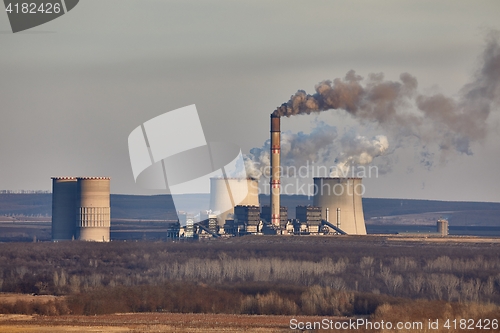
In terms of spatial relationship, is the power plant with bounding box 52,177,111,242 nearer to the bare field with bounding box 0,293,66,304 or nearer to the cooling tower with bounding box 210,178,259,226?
the cooling tower with bounding box 210,178,259,226

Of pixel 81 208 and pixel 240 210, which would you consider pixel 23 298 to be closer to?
pixel 81 208

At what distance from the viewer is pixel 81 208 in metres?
104

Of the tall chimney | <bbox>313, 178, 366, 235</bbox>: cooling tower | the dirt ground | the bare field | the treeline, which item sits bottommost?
the dirt ground

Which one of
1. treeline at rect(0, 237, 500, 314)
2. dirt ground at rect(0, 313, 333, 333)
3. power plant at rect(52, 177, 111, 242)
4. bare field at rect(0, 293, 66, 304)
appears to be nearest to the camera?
dirt ground at rect(0, 313, 333, 333)

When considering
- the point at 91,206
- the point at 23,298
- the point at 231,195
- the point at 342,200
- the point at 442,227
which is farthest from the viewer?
the point at 442,227

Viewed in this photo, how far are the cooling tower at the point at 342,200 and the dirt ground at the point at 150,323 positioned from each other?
186ft

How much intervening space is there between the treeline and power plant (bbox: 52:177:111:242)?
189 inches

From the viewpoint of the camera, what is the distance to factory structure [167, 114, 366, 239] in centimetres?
10644

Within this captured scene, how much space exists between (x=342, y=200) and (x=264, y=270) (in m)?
34.3

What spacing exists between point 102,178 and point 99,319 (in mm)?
58860

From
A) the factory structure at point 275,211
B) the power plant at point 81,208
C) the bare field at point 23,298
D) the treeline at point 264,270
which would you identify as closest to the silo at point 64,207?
the power plant at point 81,208

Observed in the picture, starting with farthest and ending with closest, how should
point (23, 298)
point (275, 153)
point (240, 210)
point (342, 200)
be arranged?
point (240, 210), point (342, 200), point (275, 153), point (23, 298)

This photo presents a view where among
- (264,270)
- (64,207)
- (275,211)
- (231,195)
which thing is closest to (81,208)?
(64,207)

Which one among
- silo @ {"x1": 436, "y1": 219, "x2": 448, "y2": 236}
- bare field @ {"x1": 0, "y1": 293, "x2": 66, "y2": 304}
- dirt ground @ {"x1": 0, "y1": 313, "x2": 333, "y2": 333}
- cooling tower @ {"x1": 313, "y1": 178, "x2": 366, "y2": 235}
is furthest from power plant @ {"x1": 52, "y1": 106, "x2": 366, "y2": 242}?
dirt ground @ {"x1": 0, "y1": 313, "x2": 333, "y2": 333}
